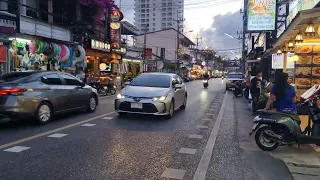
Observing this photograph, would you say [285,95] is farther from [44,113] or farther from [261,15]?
[261,15]

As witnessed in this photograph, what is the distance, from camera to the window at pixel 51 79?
9.25 m

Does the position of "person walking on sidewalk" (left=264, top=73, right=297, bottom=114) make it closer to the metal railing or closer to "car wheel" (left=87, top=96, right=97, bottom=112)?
"car wheel" (left=87, top=96, right=97, bottom=112)

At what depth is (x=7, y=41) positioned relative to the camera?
50.1ft

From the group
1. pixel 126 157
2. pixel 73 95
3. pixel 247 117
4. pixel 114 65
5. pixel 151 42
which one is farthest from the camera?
pixel 151 42

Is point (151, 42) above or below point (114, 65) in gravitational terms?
above

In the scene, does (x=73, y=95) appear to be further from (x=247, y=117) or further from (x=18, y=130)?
(x=247, y=117)

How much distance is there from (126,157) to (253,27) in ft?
70.3

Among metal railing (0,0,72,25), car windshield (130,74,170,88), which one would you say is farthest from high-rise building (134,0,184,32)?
car windshield (130,74,170,88)

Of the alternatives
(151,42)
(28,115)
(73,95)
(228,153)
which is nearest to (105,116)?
(73,95)

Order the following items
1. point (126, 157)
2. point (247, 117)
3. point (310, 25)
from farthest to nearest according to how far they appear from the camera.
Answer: point (247, 117)
point (310, 25)
point (126, 157)

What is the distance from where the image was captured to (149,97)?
9.80 metres

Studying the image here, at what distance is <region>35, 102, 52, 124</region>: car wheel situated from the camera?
28.9 feet

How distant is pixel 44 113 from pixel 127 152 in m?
3.97

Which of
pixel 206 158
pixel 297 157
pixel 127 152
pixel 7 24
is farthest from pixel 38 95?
pixel 7 24
